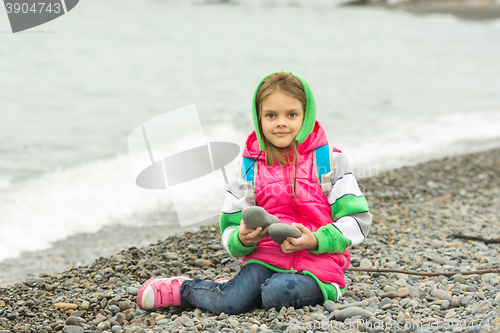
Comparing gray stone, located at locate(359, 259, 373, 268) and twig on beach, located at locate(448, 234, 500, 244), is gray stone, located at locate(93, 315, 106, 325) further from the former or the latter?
twig on beach, located at locate(448, 234, 500, 244)

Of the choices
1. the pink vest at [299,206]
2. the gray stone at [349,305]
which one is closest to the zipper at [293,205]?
the pink vest at [299,206]

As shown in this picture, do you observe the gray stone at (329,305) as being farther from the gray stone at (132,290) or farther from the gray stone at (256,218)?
the gray stone at (132,290)

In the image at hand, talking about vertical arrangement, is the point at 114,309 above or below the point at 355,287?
above

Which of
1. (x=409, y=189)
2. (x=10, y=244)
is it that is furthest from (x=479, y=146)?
(x=10, y=244)

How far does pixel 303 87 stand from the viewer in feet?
10.2

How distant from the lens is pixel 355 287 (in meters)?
3.50

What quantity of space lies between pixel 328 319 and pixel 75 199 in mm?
5486

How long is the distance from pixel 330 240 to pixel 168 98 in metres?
13.7

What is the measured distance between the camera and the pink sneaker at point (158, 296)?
3246 mm

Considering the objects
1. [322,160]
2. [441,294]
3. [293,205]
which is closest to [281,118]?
[322,160]

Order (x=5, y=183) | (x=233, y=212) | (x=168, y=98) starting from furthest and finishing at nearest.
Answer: (x=168, y=98) < (x=5, y=183) < (x=233, y=212)

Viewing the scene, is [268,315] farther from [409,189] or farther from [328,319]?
[409,189]

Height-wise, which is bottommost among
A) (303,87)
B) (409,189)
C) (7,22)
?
(409,189)

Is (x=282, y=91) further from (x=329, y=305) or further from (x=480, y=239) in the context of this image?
(x=480, y=239)
